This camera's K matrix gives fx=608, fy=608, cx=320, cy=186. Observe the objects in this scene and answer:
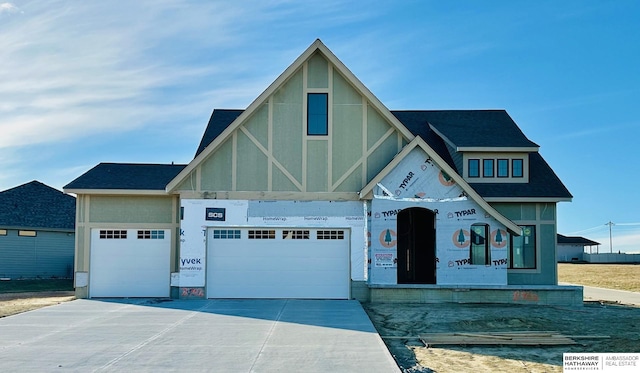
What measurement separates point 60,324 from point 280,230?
7.89 m

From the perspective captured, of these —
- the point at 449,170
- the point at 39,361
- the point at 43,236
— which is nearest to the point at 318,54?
the point at 449,170

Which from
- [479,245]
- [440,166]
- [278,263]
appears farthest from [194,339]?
[479,245]

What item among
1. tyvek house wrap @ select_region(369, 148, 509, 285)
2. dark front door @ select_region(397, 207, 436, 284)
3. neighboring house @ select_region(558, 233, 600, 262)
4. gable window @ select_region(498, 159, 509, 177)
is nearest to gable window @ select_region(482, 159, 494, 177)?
gable window @ select_region(498, 159, 509, 177)

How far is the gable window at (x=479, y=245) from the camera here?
2103 cm

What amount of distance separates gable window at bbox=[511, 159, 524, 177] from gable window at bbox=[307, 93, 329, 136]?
7.85 m

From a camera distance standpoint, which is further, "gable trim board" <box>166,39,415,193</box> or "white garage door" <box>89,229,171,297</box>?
"white garage door" <box>89,229,171,297</box>

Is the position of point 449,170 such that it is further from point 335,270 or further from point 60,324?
point 60,324

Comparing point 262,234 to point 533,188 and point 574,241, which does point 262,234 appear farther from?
point 574,241

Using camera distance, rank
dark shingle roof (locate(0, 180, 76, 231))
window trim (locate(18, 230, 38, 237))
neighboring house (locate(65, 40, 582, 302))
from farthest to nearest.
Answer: dark shingle roof (locate(0, 180, 76, 231)), window trim (locate(18, 230, 38, 237)), neighboring house (locate(65, 40, 582, 302))

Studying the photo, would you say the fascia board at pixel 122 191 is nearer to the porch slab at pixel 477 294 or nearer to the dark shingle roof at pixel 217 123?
the dark shingle roof at pixel 217 123

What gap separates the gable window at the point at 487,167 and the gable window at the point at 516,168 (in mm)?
797

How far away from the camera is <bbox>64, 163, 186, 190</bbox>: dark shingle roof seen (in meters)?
21.5

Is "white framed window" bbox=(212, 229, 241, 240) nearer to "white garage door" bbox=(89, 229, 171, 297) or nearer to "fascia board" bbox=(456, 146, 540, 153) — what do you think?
"white garage door" bbox=(89, 229, 171, 297)

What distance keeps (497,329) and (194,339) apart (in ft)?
23.4
